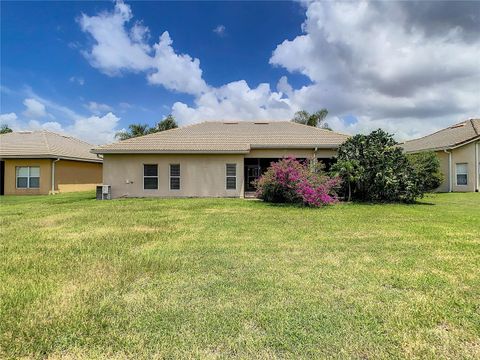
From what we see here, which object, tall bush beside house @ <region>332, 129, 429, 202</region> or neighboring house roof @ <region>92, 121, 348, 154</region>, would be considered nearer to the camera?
tall bush beside house @ <region>332, 129, 429, 202</region>

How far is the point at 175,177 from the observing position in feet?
60.2

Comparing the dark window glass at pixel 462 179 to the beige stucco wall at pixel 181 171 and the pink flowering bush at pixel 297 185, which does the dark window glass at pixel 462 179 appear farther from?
the beige stucco wall at pixel 181 171

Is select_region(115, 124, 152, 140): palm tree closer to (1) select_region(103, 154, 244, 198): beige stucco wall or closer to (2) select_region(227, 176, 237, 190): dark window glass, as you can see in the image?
(1) select_region(103, 154, 244, 198): beige stucco wall

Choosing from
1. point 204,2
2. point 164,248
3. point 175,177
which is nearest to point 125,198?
point 175,177

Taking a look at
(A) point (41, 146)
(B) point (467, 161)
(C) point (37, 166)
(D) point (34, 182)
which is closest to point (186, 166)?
(C) point (37, 166)

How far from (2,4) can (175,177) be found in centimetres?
1091

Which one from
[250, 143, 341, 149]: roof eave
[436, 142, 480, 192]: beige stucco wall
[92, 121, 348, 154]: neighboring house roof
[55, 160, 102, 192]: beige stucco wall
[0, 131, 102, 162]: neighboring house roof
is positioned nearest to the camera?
[92, 121, 348, 154]: neighboring house roof

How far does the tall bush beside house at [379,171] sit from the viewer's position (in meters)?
14.7

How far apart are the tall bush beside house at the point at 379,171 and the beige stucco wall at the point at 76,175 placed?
19.8 m

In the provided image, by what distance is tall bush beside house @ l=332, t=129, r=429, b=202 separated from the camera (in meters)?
14.7

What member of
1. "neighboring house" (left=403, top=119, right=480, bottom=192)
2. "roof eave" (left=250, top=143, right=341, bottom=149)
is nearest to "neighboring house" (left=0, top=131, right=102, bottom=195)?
"roof eave" (left=250, top=143, right=341, bottom=149)

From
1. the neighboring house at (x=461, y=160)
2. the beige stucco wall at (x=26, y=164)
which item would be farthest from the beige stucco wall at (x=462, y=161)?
the beige stucco wall at (x=26, y=164)

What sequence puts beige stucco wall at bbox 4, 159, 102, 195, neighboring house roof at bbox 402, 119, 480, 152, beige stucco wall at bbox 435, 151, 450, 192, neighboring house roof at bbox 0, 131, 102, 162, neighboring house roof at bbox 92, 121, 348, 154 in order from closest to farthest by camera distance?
neighboring house roof at bbox 92, 121, 348, 154 < neighboring house roof at bbox 0, 131, 102, 162 < beige stucco wall at bbox 4, 159, 102, 195 < neighboring house roof at bbox 402, 119, 480, 152 < beige stucco wall at bbox 435, 151, 450, 192

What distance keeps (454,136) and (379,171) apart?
561 inches
